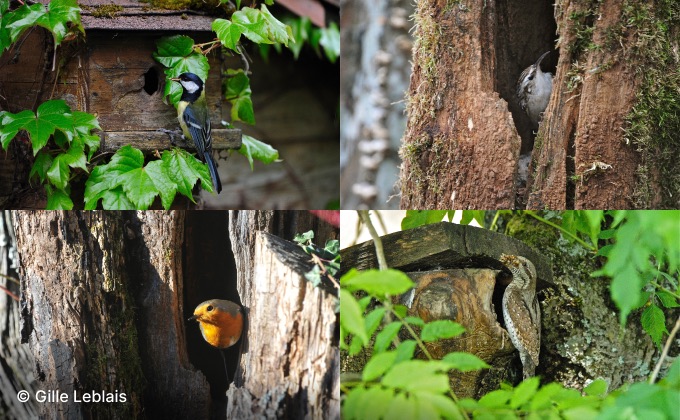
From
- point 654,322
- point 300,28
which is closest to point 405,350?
point 654,322

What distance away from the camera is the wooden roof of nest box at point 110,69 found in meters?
1.79

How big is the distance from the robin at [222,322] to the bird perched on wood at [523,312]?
0.58 meters

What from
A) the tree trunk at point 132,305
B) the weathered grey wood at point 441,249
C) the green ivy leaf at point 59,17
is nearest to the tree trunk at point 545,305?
the weathered grey wood at point 441,249

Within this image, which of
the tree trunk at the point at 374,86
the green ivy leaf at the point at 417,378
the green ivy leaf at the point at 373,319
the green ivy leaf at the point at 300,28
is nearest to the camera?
the green ivy leaf at the point at 417,378

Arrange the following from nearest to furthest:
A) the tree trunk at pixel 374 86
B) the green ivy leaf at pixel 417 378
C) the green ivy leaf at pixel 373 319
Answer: the green ivy leaf at pixel 417 378, the green ivy leaf at pixel 373 319, the tree trunk at pixel 374 86

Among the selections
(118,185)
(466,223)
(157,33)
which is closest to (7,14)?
(157,33)

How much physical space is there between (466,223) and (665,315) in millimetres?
474

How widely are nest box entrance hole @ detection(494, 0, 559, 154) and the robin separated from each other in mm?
774

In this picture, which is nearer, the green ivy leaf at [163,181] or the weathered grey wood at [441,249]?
the weathered grey wood at [441,249]

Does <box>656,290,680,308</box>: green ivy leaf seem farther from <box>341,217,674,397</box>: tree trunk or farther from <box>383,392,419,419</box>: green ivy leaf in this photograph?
<box>383,392,419,419</box>: green ivy leaf

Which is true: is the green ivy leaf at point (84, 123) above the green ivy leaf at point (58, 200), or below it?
above

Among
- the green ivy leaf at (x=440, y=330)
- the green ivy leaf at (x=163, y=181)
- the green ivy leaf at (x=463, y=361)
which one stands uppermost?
the green ivy leaf at (x=163, y=181)

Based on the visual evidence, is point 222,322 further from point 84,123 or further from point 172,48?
point 172,48

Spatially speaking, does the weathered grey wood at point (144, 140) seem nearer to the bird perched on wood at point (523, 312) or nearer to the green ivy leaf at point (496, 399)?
the bird perched on wood at point (523, 312)
